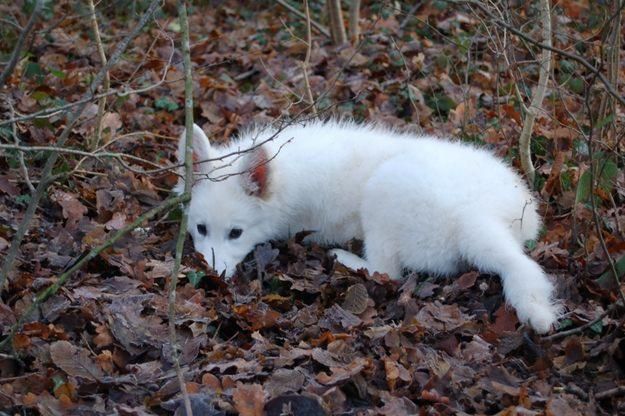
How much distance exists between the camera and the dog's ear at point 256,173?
203 inches

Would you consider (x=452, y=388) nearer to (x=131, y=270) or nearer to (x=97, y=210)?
(x=131, y=270)

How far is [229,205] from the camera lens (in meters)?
5.29

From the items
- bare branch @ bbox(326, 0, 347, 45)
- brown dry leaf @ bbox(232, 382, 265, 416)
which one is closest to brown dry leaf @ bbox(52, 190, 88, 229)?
brown dry leaf @ bbox(232, 382, 265, 416)

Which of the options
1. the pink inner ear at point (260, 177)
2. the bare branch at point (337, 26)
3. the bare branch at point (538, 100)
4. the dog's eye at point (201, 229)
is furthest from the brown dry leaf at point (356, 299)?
the bare branch at point (337, 26)

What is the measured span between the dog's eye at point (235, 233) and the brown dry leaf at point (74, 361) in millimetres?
1753

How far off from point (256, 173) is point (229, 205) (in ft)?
0.84

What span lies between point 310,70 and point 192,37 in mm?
1657

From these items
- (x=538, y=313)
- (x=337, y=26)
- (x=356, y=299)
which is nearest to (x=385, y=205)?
(x=356, y=299)

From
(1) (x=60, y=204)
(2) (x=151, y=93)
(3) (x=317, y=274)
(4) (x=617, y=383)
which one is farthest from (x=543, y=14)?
(2) (x=151, y=93)

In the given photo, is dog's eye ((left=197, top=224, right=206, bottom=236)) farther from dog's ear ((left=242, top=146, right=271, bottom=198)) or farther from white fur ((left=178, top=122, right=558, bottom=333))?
dog's ear ((left=242, top=146, right=271, bottom=198))

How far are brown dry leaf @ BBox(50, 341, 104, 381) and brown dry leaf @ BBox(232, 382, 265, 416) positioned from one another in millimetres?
632

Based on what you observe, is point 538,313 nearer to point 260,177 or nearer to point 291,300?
point 291,300

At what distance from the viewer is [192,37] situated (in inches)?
354

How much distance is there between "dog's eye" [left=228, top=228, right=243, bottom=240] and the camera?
5.34 m
